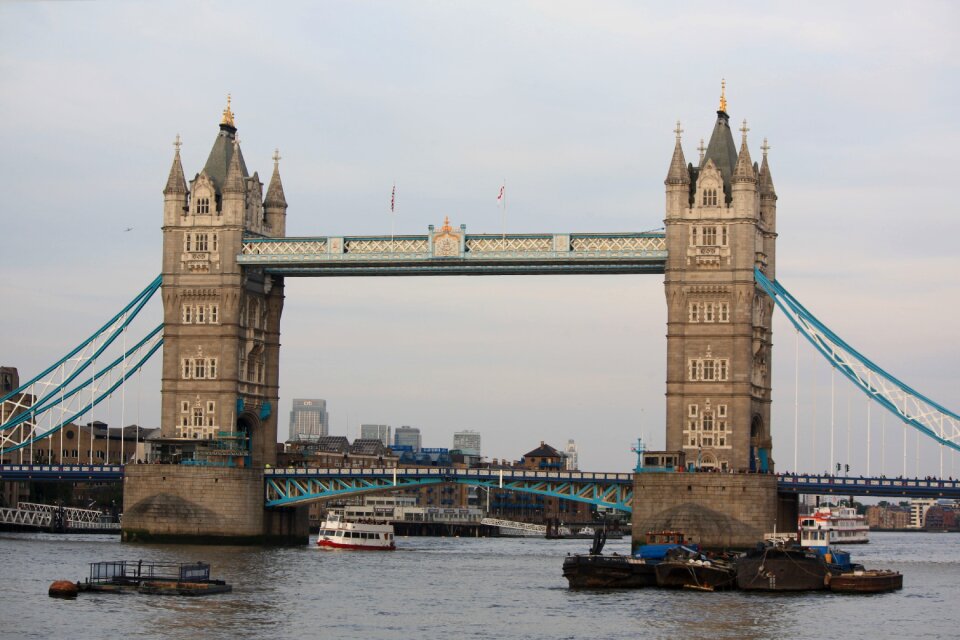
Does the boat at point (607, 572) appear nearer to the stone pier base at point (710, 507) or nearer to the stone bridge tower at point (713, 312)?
the stone pier base at point (710, 507)

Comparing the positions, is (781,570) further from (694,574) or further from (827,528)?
(827,528)

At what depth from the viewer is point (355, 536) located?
145 metres

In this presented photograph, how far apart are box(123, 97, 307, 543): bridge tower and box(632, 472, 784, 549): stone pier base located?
30196mm

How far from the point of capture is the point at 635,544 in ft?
411

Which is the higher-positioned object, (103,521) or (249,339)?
(249,339)

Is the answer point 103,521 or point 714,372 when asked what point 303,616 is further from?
point 103,521

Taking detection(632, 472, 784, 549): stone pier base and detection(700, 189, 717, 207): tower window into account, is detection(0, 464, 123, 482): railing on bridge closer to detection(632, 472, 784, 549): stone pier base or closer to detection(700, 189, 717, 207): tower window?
detection(632, 472, 784, 549): stone pier base

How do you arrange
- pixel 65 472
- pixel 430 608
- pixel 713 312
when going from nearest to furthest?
pixel 430 608
pixel 713 312
pixel 65 472

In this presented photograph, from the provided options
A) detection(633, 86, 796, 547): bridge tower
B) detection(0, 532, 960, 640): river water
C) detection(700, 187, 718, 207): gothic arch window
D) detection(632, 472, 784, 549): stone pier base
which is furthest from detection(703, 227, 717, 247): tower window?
detection(0, 532, 960, 640): river water

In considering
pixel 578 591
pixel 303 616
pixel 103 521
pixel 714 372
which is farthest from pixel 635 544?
pixel 103 521

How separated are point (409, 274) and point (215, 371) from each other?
53.9 feet

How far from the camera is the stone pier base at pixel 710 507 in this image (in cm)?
12488

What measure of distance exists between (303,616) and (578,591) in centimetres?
2049

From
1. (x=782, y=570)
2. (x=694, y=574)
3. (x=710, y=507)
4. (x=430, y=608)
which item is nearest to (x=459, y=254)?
(x=710, y=507)
